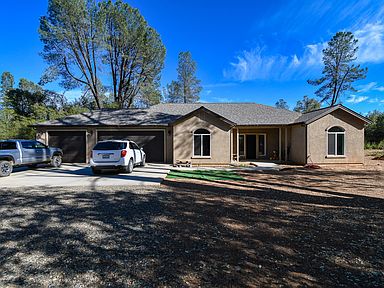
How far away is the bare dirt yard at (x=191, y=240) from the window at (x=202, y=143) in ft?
28.3

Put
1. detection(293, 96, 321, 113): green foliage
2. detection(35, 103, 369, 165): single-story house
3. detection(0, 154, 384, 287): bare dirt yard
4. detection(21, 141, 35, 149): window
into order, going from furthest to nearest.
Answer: detection(293, 96, 321, 113): green foliage, detection(35, 103, 369, 165): single-story house, detection(21, 141, 35, 149): window, detection(0, 154, 384, 287): bare dirt yard

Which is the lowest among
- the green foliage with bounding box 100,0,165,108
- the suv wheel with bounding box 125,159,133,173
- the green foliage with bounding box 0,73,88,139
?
the suv wheel with bounding box 125,159,133,173

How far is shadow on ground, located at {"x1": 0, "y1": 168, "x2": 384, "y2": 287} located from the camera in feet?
9.70

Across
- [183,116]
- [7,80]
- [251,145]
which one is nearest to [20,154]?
[183,116]

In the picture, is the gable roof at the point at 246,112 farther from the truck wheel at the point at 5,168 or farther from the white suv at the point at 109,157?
the truck wheel at the point at 5,168

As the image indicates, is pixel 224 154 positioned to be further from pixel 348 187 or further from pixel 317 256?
pixel 317 256

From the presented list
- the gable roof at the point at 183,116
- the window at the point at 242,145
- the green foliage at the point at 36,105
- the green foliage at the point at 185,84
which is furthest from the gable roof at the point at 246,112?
the green foliage at the point at 185,84

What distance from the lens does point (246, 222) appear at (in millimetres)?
5043

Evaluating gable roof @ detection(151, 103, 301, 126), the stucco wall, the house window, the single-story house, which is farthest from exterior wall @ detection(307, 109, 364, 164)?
the stucco wall

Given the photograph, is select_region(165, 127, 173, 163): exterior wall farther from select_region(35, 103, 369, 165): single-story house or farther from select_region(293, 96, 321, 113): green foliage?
select_region(293, 96, 321, 113): green foliage

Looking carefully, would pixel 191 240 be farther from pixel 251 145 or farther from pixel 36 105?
pixel 36 105

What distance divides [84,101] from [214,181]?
29.4 metres

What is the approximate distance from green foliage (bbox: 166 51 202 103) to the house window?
28194 millimetres

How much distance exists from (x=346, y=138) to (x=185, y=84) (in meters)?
30.3
